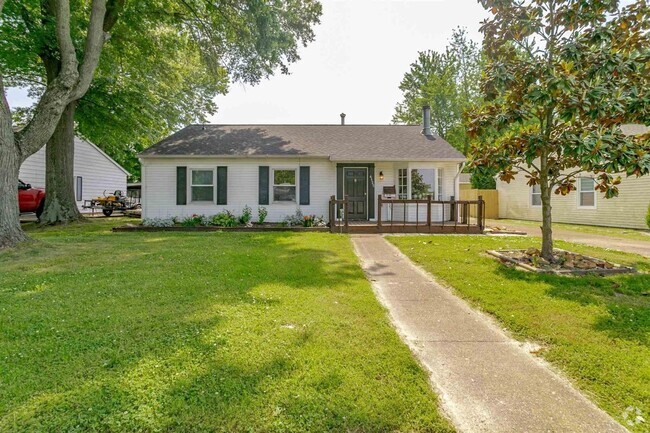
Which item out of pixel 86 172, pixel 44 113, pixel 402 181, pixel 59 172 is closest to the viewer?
pixel 44 113

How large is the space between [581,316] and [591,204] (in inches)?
572

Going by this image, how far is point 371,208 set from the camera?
43.0ft

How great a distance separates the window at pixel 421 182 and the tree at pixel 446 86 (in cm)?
2011

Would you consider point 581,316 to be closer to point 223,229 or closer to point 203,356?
point 203,356

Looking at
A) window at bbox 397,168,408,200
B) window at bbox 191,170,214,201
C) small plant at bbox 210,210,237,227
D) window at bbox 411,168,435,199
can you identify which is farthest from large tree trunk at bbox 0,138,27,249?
window at bbox 411,168,435,199

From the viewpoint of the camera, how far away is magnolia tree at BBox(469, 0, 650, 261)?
5043 mm

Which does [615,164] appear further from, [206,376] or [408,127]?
[408,127]

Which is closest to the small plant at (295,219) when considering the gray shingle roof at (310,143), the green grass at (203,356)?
the gray shingle roof at (310,143)

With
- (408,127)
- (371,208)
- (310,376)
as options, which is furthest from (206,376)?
(408,127)

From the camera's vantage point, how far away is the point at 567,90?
5082 millimetres

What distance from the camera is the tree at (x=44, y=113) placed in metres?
7.07

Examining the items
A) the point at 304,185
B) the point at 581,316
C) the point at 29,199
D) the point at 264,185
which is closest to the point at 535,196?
the point at 304,185

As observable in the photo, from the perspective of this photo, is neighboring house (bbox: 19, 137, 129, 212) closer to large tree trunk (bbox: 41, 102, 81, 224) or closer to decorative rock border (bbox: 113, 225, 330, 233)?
large tree trunk (bbox: 41, 102, 81, 224)

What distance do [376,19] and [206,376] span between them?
11224mm
